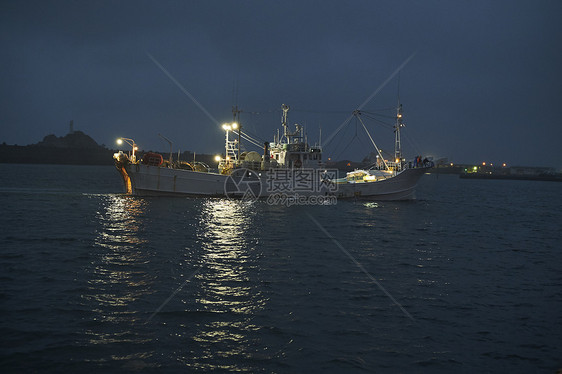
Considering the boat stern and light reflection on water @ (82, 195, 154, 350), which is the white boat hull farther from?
light reflection on water @ (82, 195, 154, 350)

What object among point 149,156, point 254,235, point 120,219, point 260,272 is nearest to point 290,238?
point 254,235

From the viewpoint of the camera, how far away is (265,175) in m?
41.5

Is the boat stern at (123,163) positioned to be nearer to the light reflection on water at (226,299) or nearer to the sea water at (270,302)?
the sea water at (270,302)

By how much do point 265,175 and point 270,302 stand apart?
3122 cm

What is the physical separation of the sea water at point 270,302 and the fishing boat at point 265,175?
53.7 feet

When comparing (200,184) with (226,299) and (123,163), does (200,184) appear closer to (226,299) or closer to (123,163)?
(123,163)

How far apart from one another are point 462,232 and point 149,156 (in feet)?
94.0

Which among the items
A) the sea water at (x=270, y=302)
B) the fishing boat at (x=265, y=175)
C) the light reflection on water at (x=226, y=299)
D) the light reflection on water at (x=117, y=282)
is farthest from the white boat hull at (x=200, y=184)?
the light reflection on water at (x=226, y=299)

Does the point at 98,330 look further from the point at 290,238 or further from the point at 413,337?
the point at 290,238

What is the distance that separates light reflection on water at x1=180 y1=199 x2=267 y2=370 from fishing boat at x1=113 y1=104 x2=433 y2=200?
58.0ft

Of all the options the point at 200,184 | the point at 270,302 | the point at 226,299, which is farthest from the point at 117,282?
the point at 200,184

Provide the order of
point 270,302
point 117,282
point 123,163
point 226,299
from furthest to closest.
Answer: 1. point 123,163
2. point 117,282
3. point 226,299
4. point 270,302

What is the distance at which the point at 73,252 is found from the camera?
15914 mm

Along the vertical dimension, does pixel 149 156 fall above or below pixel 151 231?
above
